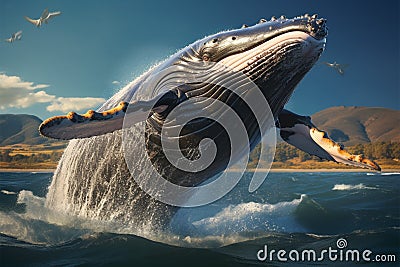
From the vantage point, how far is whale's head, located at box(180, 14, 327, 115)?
4.39m

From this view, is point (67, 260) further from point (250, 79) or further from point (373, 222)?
point (373, 222)

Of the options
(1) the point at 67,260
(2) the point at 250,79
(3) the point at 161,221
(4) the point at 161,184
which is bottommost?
(1) the point at 67,260

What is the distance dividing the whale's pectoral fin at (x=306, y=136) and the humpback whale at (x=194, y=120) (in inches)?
0.6

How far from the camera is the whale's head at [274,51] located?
4.39 metres

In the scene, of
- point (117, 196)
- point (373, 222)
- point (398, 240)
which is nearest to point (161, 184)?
point (117, 196)

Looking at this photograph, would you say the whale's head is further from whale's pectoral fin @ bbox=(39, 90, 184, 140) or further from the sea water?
the sea water

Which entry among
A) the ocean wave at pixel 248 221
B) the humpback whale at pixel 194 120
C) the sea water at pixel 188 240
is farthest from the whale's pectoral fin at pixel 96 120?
the ocean wave at pixel 248 221

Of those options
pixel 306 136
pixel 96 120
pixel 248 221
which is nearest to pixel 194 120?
pixel 96 120

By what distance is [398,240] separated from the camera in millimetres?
7262

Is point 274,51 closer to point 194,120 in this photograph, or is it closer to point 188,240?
point 194,120

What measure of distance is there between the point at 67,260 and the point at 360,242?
5.18 metres

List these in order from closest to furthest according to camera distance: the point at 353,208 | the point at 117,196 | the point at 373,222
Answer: the point at 117,196 → the point at 373,222 → the point at 353,208

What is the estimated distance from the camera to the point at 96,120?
422cm

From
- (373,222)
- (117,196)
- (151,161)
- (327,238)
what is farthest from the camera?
(373,222)
